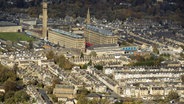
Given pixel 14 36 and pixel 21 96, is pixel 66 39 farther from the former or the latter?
pixel 21 96

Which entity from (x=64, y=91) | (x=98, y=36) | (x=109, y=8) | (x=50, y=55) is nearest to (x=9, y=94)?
(x=64, y=91)

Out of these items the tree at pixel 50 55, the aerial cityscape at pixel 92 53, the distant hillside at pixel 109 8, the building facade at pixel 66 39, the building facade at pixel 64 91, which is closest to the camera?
the building facade at pixel 64 91

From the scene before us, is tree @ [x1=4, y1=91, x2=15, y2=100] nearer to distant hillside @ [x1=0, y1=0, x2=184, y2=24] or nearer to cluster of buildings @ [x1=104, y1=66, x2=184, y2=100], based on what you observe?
cluster of buildings @ [x1=104, y1=66, x2=184, y2=100]

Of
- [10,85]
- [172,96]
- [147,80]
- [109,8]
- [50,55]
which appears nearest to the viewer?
[172,96]

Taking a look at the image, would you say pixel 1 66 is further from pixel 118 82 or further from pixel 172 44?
pixel 172 44

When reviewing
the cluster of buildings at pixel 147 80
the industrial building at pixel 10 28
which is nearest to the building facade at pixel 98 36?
the industrial building at pixel 10 28

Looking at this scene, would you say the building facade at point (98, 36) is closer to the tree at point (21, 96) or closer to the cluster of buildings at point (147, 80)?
the cluster of buildings at point (147, 80)
